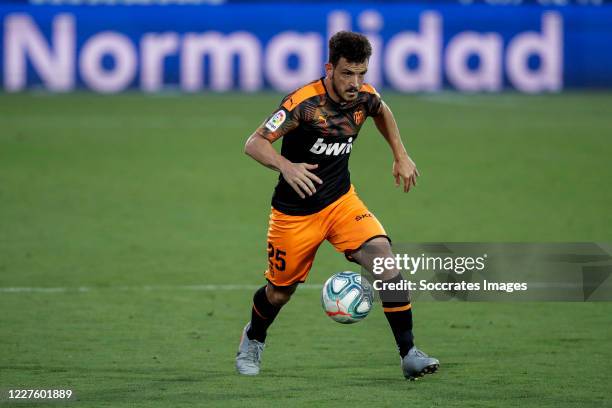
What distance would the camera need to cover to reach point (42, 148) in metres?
19.4

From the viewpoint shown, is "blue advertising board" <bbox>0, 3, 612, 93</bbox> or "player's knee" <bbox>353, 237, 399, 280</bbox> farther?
"blue advertising board" <bbox>0, 3, 612, 93</bbox>

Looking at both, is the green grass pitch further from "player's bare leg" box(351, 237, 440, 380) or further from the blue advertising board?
the blue advertising board

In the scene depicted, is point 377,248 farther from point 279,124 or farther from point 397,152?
point 279,124

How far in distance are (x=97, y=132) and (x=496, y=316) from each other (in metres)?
13.3

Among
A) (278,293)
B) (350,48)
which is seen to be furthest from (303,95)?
(278,293)

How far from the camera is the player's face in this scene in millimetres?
7246

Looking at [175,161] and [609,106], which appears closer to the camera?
[175,161]

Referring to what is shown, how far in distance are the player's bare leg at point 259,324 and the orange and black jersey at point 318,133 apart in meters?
0.53

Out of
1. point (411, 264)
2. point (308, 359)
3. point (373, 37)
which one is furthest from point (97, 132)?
point (308, 359)

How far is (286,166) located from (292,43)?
66.2ft

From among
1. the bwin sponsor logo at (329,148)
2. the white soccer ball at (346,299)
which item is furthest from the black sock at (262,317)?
the bwin sponsor logo at (329,148)

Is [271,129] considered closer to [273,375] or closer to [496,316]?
[273,375]

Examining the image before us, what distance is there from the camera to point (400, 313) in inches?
287

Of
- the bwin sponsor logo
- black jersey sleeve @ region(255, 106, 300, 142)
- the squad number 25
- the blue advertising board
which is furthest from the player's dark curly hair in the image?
the blue advertising board
